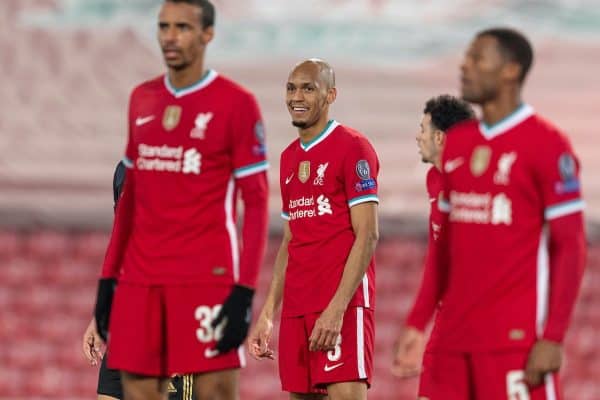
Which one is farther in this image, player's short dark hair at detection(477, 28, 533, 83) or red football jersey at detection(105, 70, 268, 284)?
red football jersey at detection(105, 70, 268, 284)

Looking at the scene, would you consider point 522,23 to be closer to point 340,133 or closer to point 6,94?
point 6,94

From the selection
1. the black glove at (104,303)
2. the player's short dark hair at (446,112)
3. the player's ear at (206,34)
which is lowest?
the black glove at (104,303)

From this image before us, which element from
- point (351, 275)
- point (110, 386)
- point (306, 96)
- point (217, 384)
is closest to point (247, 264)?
point (217, 384)

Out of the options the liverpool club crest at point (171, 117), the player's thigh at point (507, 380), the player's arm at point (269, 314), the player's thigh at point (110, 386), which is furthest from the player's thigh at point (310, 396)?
the liverpool club crest at point (171, 117)

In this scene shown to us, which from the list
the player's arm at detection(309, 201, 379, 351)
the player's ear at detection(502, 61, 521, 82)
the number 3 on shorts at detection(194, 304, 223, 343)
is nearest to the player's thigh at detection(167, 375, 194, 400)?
the player's arm at detection(309, 201, 379, 351)

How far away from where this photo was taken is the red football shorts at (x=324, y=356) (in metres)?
5.32

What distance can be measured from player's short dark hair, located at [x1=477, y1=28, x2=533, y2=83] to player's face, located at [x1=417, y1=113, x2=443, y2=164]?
1482mm

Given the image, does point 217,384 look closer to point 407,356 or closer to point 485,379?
point 407,356

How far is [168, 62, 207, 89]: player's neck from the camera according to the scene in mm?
4438

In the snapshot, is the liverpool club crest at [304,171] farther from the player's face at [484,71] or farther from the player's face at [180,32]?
the player's face at [484,71]

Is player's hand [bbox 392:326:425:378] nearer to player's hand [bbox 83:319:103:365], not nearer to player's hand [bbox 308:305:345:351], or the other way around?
player's hand [bbox 308:305:345:351]

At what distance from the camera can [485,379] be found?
4.13m

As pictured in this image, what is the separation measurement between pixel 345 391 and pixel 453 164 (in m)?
1.39

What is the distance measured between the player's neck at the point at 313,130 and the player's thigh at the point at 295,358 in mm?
700
